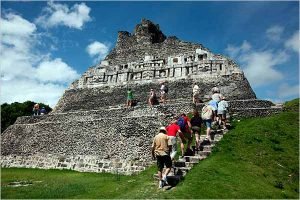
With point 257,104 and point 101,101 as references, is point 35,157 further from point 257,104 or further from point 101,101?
point 257,104

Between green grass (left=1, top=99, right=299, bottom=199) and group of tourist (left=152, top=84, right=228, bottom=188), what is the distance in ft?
2.52

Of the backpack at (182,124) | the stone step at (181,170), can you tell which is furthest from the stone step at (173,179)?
the backpack at (182,124)

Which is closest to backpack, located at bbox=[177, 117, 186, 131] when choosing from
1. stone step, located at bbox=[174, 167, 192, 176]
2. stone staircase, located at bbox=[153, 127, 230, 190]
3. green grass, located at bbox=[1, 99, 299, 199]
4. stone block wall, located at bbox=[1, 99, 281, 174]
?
stone staircase, located at bbox=[153, 127, 230, 190]

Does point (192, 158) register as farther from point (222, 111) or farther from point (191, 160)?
point (222, 111)

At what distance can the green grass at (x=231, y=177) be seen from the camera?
1056 centimetres

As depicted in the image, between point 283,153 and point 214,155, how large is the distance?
273cm

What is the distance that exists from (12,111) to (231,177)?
147 ft

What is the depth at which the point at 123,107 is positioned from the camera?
24938 millimetres

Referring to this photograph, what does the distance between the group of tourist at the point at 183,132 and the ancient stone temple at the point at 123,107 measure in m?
3.01

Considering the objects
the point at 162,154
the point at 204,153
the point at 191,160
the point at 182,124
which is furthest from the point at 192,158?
the point at 162,154

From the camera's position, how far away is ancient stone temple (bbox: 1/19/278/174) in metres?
19.0

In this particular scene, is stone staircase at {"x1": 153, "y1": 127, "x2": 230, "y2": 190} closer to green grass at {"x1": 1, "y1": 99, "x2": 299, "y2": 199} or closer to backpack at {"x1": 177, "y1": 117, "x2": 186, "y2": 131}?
green grass at {"x1": 1, "y1": 99, "x2": 299, "y2": 199}

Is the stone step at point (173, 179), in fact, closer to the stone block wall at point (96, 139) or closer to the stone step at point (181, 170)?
the stone step at point (181, 170)

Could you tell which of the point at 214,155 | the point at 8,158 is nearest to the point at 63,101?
the point at 8,158
